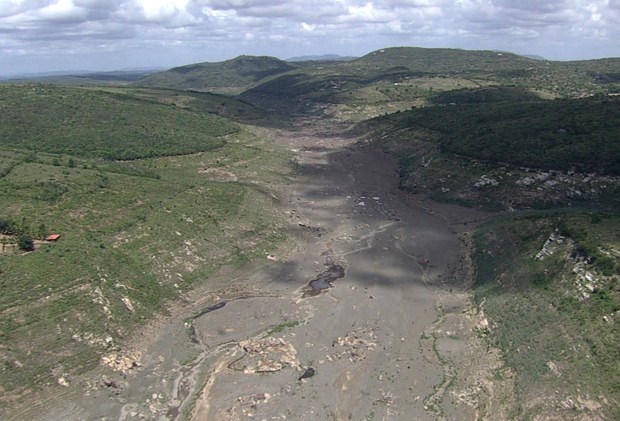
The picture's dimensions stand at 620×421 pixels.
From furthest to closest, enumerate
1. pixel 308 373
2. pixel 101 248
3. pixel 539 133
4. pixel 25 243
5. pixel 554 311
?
pixel 539 133
pixel 101 248
pixel 25 243
pixel 554 311
pixel 308 373

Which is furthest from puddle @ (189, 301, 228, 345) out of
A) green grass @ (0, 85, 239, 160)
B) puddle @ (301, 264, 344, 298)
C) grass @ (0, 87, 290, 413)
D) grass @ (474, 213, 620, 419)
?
green grass @ (0, 85, 239, 160)

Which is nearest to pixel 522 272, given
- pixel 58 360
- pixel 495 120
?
pixel 58 360

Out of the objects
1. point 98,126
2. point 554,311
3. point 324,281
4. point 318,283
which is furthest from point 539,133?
point 98,126

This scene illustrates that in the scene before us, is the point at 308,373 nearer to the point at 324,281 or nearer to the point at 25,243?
the point at 324,281

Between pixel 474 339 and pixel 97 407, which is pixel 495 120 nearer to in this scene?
pixel 474 339

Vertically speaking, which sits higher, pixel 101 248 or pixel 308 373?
pixel 101 248

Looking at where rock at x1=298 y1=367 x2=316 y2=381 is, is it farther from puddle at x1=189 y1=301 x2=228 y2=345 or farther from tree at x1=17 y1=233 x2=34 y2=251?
tree at x1=17 y1=233 x2=34 y2=251

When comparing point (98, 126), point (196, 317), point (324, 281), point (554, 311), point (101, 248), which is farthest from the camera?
point (98, 126)
